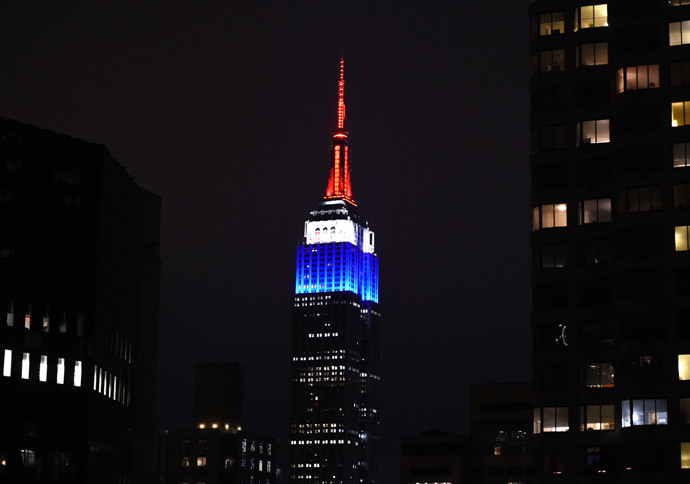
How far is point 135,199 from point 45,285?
29669 millimetres

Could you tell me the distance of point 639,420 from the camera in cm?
12150

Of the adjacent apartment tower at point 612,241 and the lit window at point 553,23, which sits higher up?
the lit window at point 553,23

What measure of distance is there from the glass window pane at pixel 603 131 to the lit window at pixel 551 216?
295 inches

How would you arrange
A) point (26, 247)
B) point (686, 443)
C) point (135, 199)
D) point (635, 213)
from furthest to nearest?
1. point (135, 199)
2. point (26, 247)
3. point (635, 213)
4. point (686, 443)

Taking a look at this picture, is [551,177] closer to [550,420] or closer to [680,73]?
[680,73]

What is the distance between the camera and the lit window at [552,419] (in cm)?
12825

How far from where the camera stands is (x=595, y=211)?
132000 mm

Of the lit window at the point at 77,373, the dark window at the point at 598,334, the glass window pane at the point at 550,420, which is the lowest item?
the glass window pane at the point at 550,420

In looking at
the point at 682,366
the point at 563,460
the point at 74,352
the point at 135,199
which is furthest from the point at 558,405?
the point at 135,199

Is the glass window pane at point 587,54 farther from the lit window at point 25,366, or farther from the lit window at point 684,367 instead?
the lit window at point 25,366

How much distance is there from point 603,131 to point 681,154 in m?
9.66

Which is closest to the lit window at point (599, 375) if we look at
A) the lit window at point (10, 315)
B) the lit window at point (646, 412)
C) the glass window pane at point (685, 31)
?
the lit window at point (646, 412)

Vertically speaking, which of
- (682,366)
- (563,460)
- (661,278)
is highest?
(661,278)

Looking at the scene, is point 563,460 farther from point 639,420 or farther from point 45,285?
point 45,285
